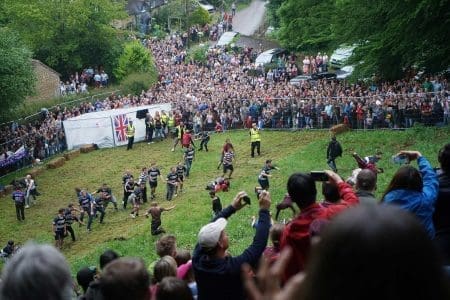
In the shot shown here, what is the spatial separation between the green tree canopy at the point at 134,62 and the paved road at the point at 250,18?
13914 mm

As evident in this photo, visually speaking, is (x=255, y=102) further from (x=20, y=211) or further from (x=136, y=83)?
(x=20, y=211)

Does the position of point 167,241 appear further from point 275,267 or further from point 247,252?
point 275,267

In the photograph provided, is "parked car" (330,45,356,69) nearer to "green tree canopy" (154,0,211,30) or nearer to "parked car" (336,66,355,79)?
"parked car" (336,66,355,79)

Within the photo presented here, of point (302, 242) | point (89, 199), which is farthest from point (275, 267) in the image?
point (89, 199)

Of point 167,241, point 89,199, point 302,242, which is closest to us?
point 302,242

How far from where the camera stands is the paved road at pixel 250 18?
60.3 m

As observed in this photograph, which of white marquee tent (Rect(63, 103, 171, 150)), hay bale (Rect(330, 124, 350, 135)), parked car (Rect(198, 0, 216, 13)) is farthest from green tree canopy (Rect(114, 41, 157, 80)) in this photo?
hay bale (Rect(330, 124, 350, 135))

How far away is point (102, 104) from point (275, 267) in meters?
38.3

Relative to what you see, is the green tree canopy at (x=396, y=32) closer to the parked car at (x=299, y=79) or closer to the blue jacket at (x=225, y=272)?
the parked car at (x=299, y=79)

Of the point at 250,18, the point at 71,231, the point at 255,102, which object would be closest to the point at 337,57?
the point at 255,102

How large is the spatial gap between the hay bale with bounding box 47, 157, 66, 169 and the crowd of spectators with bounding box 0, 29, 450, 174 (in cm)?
137

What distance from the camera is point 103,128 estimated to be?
3528 centimetres

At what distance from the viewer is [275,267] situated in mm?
2566

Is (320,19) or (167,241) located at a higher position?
(320,19)
